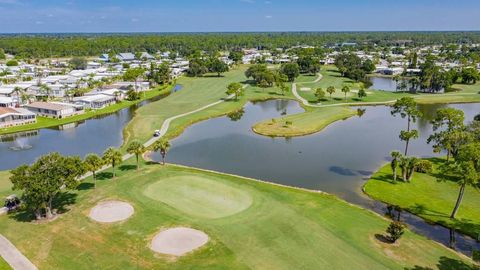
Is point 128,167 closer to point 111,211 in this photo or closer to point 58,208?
point 58,208

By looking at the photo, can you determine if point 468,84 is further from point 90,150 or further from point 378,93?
point 90,150

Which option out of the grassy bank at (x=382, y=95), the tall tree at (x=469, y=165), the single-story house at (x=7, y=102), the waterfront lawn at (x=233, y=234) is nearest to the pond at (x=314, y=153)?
the waterfront lawn at (x=233, y=234)

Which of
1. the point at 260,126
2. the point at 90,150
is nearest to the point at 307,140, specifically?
the point at 260,126

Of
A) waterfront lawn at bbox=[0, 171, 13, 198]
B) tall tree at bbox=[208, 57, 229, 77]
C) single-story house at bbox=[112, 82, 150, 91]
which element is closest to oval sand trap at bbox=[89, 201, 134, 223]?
waterfront lawn at bbox=[0, 171, 13, 198]

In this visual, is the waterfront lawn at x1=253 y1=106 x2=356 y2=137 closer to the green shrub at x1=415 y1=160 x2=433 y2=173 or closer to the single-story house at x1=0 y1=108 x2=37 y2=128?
the green shrub at x1=415 y1=160 x2=433 y2=173

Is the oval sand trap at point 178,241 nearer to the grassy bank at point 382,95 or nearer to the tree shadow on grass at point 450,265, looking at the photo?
the tree shadow on grass at point 450,265

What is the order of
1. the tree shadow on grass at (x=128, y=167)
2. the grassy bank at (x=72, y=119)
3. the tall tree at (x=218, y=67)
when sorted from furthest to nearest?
the tall tree at (x=218, y=67)
the grassy bank at (x=72, y=119)
the tree shadow on grass at (x=128, y=167)
